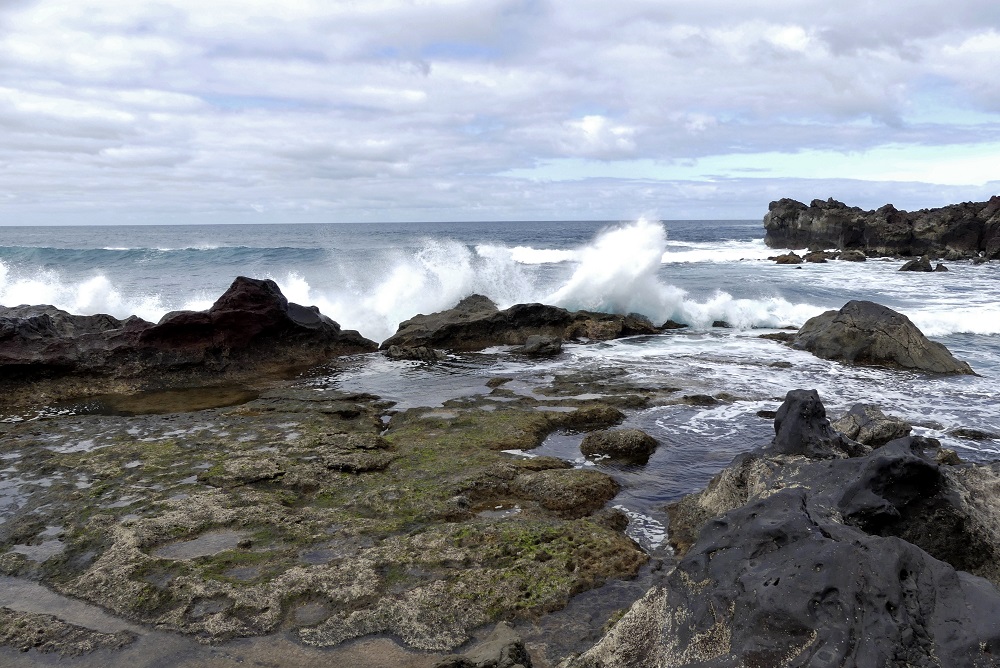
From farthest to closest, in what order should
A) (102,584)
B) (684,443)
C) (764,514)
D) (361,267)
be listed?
(361,267) → (684,443) → (102,584) → (764,514)

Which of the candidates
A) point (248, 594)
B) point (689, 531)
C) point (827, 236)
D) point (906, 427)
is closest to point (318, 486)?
point (248, 594)

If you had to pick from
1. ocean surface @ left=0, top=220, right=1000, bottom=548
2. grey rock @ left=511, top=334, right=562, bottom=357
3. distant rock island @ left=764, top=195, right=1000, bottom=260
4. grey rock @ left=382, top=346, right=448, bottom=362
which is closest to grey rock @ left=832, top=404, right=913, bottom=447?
ocean surface @ left=0, top=220, right=1000, bottom=548

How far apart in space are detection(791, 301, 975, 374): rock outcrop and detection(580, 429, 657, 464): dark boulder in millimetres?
7643

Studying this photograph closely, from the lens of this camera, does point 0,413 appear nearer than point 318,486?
No

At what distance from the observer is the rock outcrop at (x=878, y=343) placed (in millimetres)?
13281

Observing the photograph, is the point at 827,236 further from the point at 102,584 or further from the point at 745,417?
the point at 102,584

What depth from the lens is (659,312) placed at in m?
19.5

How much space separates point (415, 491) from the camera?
6.83m

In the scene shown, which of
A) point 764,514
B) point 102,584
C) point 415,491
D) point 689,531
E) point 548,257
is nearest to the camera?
point 764,514

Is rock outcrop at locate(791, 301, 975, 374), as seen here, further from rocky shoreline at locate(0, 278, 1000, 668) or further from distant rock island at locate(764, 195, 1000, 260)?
distant rock island at locate(764, 195, 1000, 260)

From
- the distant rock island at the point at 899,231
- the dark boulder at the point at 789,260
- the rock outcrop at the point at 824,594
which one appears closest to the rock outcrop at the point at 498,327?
the rock outcrop at the point at 824,594

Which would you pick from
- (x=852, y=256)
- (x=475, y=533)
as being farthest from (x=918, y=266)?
(x=475, y=533)

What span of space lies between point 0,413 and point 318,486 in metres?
6.58

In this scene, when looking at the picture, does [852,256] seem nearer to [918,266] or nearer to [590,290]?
[918,266]
